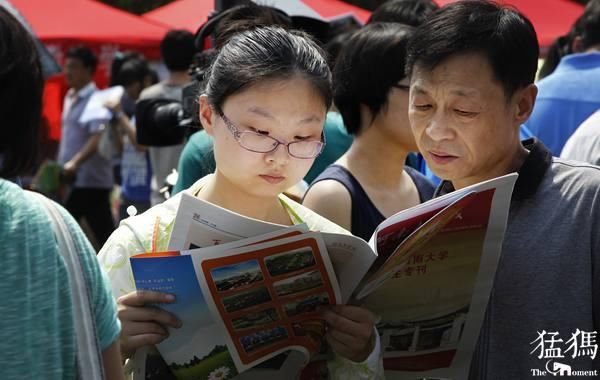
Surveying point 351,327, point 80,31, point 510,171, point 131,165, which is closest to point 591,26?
point 510,171

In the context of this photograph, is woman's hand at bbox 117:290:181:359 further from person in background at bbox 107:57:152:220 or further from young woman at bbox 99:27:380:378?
person in background at bbox 107:57:152:220

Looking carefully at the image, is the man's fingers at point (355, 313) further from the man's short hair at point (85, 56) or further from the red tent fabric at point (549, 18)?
the man's short hair at point (85, 56)

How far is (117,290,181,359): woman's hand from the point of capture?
1870 mm

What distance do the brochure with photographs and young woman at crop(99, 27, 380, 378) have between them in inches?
2.8

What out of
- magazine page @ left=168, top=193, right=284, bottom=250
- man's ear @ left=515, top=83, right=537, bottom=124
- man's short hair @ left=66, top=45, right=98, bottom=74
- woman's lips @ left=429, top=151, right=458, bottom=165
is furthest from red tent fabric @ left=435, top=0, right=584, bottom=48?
magazine page @ left=168, top=193, right=284, bottom=250

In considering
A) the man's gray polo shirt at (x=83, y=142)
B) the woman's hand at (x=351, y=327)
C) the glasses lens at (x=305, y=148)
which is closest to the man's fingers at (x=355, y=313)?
the woman's hand at (x=351, y=327)

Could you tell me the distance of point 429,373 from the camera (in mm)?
2145

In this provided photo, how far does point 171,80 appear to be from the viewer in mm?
5668

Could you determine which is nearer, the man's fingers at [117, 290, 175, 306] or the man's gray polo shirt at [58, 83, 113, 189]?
the man's fingers at [117, 290, 175, 306]

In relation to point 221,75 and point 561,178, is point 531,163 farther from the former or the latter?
point 221,75

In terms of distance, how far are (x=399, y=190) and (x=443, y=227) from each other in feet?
3.33

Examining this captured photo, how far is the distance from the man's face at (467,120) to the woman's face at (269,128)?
0.28m

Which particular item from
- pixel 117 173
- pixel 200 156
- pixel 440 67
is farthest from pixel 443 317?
pixel 117 173

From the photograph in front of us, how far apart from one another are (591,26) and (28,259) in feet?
10.8
